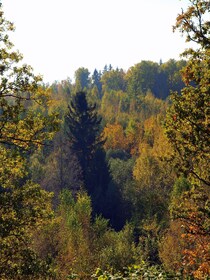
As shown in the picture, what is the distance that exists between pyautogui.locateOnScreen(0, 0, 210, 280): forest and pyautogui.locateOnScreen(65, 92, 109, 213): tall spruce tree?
144 millimetres

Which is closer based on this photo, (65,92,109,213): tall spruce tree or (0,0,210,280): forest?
(0,0,210,280): forest

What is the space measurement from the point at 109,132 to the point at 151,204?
32.6 meters

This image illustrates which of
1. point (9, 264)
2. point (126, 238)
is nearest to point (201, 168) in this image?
point (9, 264)

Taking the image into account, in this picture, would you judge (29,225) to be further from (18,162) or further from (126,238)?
(126,238)

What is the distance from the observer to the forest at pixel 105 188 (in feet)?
39.9

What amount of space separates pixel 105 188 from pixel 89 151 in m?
6.16

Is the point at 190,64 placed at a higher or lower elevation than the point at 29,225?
higher

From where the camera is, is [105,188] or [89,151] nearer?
[105,188]

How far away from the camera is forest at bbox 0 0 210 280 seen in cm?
1217

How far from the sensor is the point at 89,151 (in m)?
58.7

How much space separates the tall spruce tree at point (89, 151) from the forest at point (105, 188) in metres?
0.14

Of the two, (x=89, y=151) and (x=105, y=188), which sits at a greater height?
(x=89, y=151)

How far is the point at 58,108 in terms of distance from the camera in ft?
299

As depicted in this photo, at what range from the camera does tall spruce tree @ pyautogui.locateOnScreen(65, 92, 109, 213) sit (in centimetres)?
5512
